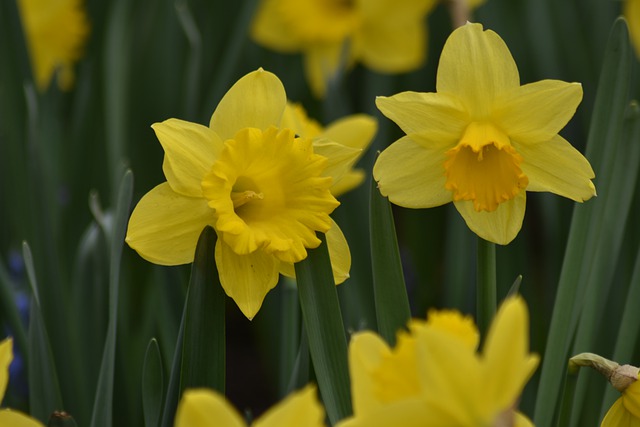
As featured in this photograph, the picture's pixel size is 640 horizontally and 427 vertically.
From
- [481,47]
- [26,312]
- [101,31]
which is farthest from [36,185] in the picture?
[101,31]

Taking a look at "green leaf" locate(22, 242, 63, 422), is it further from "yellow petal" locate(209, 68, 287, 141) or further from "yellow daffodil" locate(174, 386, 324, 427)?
"yellow daffodil" locate(174, 386, 324, 427)

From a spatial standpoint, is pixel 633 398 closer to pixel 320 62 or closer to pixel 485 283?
pixel 485 283

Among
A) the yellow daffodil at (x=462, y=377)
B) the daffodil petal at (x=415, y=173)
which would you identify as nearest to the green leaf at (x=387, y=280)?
the daffodil petal at (x=415, y=173)

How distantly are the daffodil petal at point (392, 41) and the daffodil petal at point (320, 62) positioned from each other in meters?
0.06

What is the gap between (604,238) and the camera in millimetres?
1306

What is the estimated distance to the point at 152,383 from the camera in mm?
1048

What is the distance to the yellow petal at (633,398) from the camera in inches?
37.5

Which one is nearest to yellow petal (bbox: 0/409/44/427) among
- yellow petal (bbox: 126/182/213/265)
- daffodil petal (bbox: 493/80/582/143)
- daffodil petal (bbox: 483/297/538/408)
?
yellow petal (bbox: 126/182/213/265)

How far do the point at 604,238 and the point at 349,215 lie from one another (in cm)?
63

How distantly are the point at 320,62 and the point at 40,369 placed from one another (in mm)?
1408

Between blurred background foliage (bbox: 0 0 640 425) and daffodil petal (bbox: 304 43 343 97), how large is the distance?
94mm

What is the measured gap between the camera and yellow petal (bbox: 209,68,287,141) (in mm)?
1077

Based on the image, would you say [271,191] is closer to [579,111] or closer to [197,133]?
[197,133]

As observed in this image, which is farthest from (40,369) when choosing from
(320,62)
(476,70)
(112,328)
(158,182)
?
(320,62)
